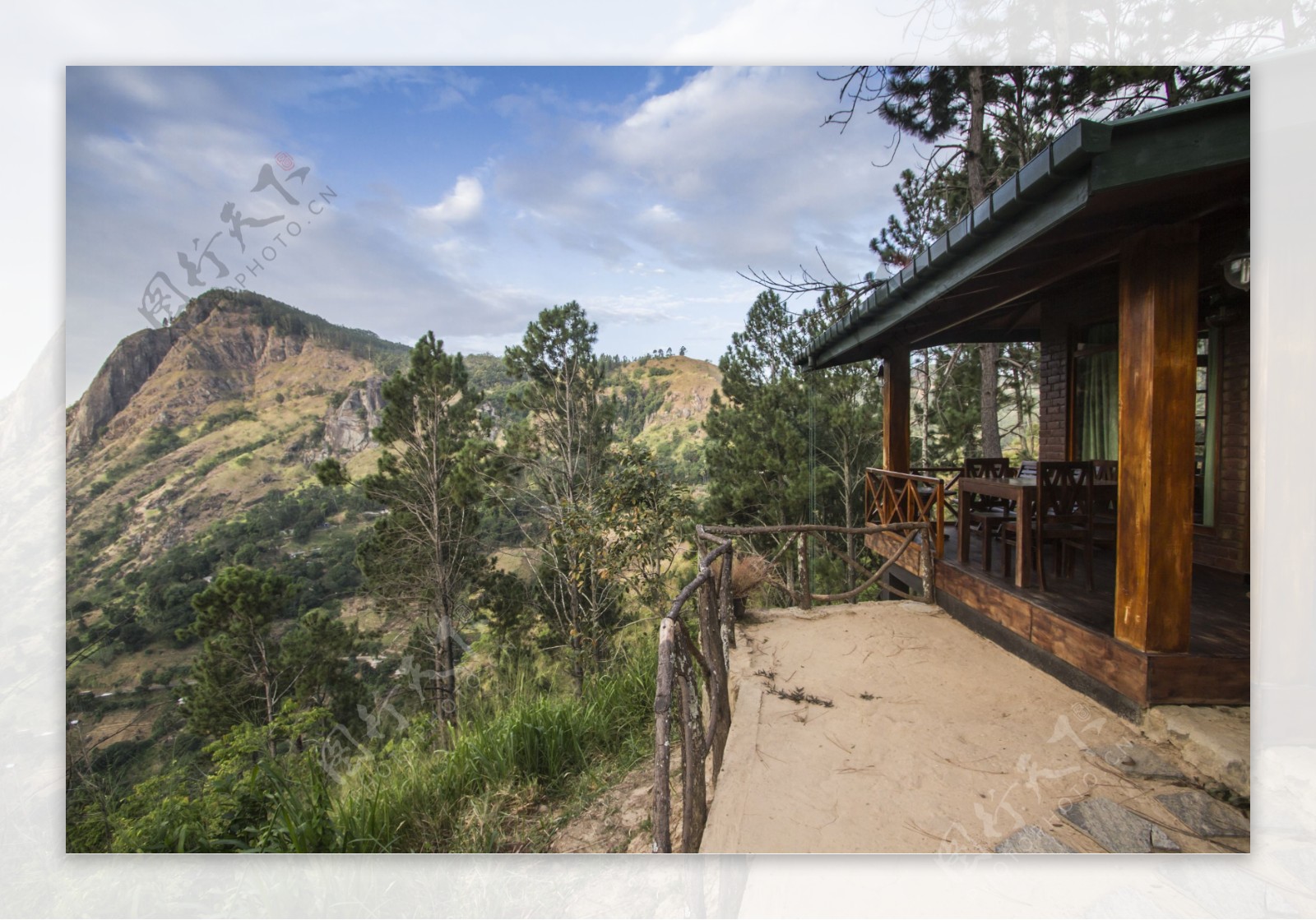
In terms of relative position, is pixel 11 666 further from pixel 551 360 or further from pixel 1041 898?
pixel 551 360

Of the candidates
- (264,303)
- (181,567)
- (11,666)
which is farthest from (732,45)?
(181,567)

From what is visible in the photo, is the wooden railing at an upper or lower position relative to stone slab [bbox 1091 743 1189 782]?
upper

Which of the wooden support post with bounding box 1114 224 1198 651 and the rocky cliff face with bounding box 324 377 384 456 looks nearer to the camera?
the wooden support post with bounding box 1114 224 1198 651

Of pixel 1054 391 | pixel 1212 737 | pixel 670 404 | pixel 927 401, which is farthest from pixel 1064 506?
pixel 670 404

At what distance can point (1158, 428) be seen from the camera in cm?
238

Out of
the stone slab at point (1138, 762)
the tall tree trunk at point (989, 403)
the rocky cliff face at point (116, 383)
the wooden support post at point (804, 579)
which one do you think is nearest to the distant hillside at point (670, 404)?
the tall tree trunk at point (989, 403)

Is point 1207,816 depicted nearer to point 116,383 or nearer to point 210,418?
point 116,383

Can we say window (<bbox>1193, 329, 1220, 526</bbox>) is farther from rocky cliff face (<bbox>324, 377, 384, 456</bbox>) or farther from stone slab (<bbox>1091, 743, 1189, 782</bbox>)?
rocky cliff face (<bbox>324, 377, 384, 456</bbox>)

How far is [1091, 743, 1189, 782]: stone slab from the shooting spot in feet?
7.12

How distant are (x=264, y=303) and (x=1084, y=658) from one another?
30.3ft

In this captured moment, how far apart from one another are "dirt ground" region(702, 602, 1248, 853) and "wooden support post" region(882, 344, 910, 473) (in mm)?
2724

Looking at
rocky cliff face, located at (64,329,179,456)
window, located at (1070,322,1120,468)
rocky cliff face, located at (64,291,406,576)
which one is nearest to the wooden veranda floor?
window, located at (1070,322,1120,468)

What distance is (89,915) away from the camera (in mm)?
2670

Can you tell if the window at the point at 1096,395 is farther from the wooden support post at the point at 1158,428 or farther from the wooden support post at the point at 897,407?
the wooden support post at the point at 1158,428
